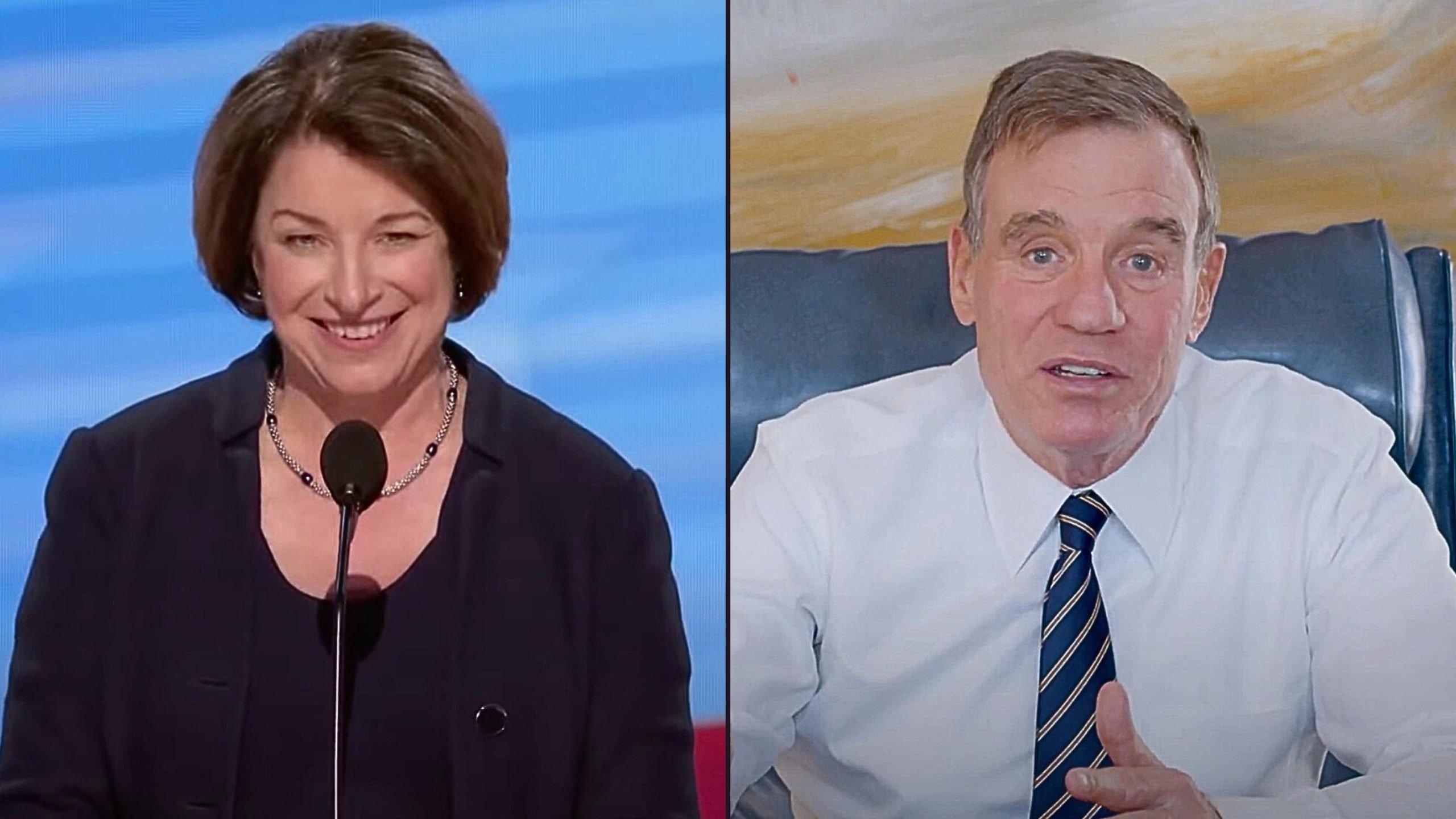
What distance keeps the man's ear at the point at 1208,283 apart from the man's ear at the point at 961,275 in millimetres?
318

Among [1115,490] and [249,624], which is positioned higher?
[1115,490]

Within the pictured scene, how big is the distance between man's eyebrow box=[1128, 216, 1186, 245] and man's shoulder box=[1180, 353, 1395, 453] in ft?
0.57

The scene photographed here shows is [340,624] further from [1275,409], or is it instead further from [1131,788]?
[1275,409]

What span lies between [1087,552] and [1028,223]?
0.48 meters

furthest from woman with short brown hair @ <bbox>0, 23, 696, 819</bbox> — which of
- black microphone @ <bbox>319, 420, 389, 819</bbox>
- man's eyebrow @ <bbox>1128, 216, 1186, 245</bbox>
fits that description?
man's eyebrow @ <bbox>1128, 216, 1186, 245</bbox>

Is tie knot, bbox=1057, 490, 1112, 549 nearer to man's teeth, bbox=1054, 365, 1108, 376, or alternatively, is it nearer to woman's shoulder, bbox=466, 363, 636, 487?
man's teeth, bbox=1054, 365, 1108, 376

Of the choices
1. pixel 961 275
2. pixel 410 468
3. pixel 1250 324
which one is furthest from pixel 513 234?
pixel 1250 324

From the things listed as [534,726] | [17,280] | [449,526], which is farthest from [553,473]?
[17,280]

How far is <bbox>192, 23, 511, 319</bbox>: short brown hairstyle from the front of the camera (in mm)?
2799

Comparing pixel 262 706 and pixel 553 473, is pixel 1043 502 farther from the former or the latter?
pixel 262 706

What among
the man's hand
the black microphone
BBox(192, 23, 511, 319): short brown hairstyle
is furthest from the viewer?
BBox(192, 23, 511, 319): short brown hairstyle

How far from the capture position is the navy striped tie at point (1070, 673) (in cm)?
271

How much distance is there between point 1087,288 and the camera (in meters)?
2.74

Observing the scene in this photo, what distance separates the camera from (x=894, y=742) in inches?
109
